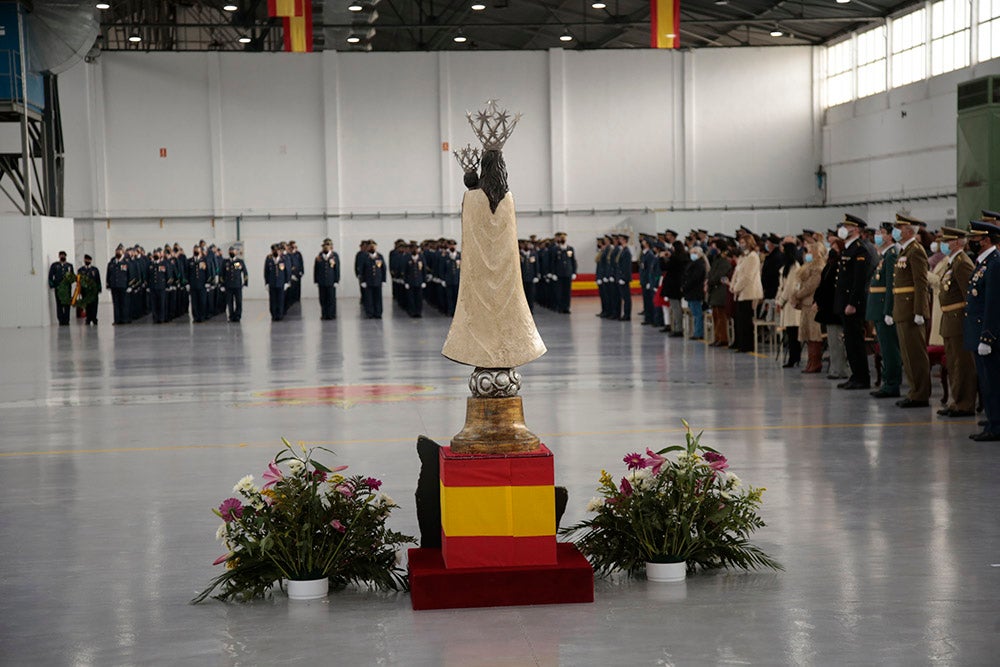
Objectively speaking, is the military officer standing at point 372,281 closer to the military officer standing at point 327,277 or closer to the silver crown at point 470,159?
the military officer standing at point 327,277

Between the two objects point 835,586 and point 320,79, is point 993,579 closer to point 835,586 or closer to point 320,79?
point 835,586

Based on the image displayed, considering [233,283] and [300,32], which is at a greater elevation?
[300,32]

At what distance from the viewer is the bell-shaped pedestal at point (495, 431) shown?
5.82m

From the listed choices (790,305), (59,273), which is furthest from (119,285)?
(790,305)

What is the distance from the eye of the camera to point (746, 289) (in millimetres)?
18922

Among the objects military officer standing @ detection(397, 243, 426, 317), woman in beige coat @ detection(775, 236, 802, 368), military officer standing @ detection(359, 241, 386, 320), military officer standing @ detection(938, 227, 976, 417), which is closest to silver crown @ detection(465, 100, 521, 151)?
military officer standing @ detection(938, 227, 976, 417)

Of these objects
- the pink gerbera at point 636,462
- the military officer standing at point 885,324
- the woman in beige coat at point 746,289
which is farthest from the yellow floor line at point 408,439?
the woman in beige coat at point 746,289

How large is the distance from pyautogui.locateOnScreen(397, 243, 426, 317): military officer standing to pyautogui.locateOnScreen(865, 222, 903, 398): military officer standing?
18.8 m

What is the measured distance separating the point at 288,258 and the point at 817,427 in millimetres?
22319

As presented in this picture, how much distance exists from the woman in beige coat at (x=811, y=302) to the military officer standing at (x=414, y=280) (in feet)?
53.2

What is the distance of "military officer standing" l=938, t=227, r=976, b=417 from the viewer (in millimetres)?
11352

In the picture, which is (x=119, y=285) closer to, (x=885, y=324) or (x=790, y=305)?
(x=790, y=305)

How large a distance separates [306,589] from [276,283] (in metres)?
25.6

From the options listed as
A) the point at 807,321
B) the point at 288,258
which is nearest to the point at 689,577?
the point at 807,321
